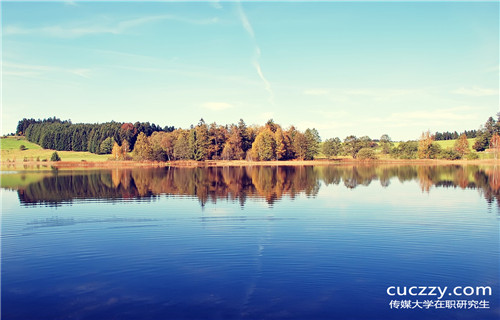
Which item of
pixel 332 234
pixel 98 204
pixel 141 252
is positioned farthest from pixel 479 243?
pixel 98 204

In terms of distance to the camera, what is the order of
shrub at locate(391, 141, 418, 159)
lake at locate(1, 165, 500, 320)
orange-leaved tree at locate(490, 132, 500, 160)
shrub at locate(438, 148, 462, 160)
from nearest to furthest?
1. lake at locate(1, 165, 500, 320)
2. orange-leaved tree at locate(490, 132, 500, 160)
3. shrub at locate(438, 148, 462, 160)
4. shrub at locate(391, 141, 418, 159)

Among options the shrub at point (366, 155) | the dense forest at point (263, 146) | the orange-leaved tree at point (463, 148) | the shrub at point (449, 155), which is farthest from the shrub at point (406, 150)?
the orange-leaved tree at point (463, 148)

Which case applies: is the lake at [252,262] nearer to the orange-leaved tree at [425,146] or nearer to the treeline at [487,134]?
the orange-leaved tree at [425,146]

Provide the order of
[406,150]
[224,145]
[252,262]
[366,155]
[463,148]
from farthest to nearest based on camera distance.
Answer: [406,150], [224,145], [366,155], [463,148], [252,262]

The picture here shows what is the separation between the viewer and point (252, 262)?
59.3 feet

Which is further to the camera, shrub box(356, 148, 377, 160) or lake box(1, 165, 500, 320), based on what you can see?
shrub box(356, 148, 377, 160)

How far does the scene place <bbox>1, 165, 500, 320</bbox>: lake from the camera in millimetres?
13219

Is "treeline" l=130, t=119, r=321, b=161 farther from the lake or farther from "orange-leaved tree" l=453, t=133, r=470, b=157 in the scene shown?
the lake

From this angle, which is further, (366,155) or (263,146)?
(366,155)

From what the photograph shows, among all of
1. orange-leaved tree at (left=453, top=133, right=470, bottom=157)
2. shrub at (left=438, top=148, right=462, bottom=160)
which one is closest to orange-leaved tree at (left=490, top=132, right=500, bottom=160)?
orange-leaved tree at (left=453, top=133, right=470, bottom=157)

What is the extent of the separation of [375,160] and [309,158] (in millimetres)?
27579

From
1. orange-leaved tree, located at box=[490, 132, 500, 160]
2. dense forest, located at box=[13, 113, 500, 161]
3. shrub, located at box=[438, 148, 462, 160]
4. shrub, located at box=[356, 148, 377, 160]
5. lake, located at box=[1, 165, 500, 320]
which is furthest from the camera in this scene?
shrub, located at box=[356, 148, 377, 160]

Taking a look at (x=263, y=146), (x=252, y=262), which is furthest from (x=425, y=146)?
(x=252, y=262)

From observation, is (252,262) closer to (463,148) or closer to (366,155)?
(366,155)
